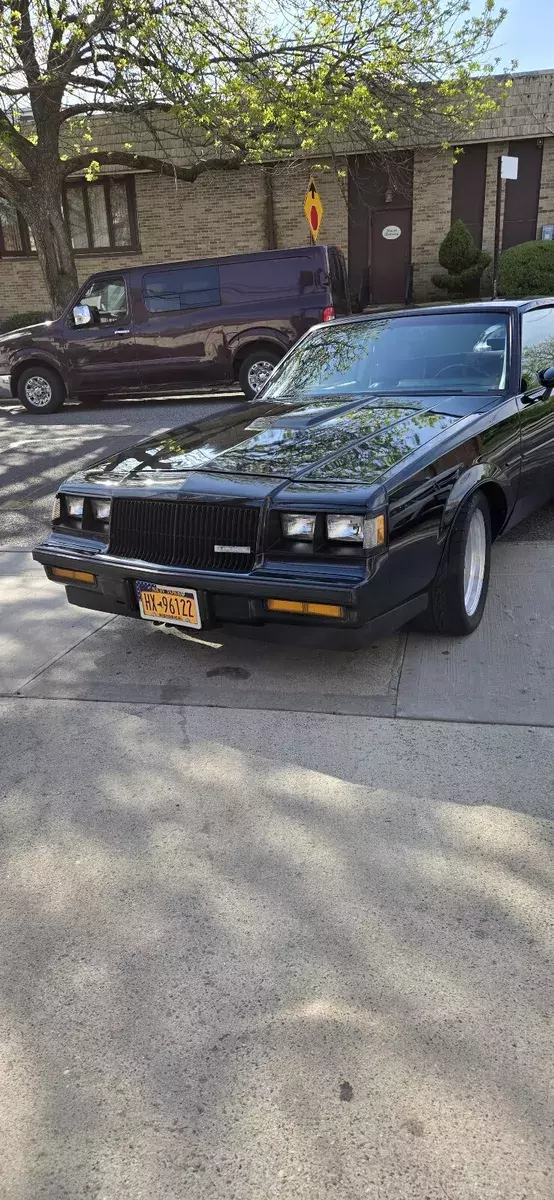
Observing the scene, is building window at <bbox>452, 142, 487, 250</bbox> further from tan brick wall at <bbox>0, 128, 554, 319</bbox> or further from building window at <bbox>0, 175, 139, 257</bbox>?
building window at <bbox>0, 175, 139, 257</bbox>

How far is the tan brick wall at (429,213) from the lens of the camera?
61.6ft

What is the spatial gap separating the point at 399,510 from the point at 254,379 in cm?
857

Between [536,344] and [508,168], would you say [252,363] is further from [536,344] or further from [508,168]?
[536,344]

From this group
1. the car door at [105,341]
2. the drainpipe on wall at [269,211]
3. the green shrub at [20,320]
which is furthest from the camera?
the green shrub at [20,320]

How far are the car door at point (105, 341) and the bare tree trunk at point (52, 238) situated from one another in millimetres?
3792

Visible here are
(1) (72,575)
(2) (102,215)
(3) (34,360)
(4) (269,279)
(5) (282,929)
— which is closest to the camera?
(5) (282,929)

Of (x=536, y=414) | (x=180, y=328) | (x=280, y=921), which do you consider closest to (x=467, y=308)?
(x=536, y=414)

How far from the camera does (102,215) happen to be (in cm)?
2114

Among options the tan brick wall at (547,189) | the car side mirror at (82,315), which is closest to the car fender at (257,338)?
the car side mirror at (82,315)

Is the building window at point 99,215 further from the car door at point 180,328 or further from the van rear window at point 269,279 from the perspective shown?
the van rear window at point 269,279

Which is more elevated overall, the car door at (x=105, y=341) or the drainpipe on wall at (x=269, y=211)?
the drainpipe on wall at (x=269, y=211)

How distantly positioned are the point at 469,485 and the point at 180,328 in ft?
28.3

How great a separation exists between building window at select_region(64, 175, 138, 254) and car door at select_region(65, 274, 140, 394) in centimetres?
996

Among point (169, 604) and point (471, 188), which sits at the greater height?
point (471, 188)
